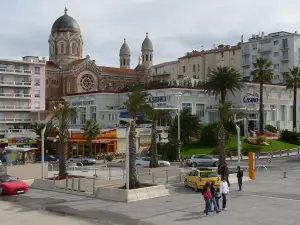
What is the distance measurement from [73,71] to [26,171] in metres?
66.3

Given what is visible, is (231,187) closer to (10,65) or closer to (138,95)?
(138,95)

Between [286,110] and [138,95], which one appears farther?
[286,110]

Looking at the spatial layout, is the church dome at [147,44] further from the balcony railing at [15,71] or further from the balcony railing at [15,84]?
the balcony railing at [15,84]

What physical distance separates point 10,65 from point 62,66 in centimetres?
2210

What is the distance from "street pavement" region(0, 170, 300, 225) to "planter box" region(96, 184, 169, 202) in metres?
0.47

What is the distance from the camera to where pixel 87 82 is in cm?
10044

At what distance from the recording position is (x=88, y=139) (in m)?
58.3

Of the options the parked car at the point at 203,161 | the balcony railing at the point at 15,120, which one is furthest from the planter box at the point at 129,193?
the balcony railing at the point at 15,120

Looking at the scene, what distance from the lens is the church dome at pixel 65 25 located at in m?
106

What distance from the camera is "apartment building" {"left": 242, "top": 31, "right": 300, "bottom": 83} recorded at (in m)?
95.8

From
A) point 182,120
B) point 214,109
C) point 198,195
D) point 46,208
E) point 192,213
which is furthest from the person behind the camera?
point 214,109

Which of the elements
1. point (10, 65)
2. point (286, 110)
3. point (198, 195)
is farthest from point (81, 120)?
point (198, 195)

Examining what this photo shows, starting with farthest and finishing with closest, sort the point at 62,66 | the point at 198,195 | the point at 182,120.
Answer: the point at 62,66 < the point at 182,120 < the point at 198,195

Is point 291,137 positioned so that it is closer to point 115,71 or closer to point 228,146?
point 228,146
